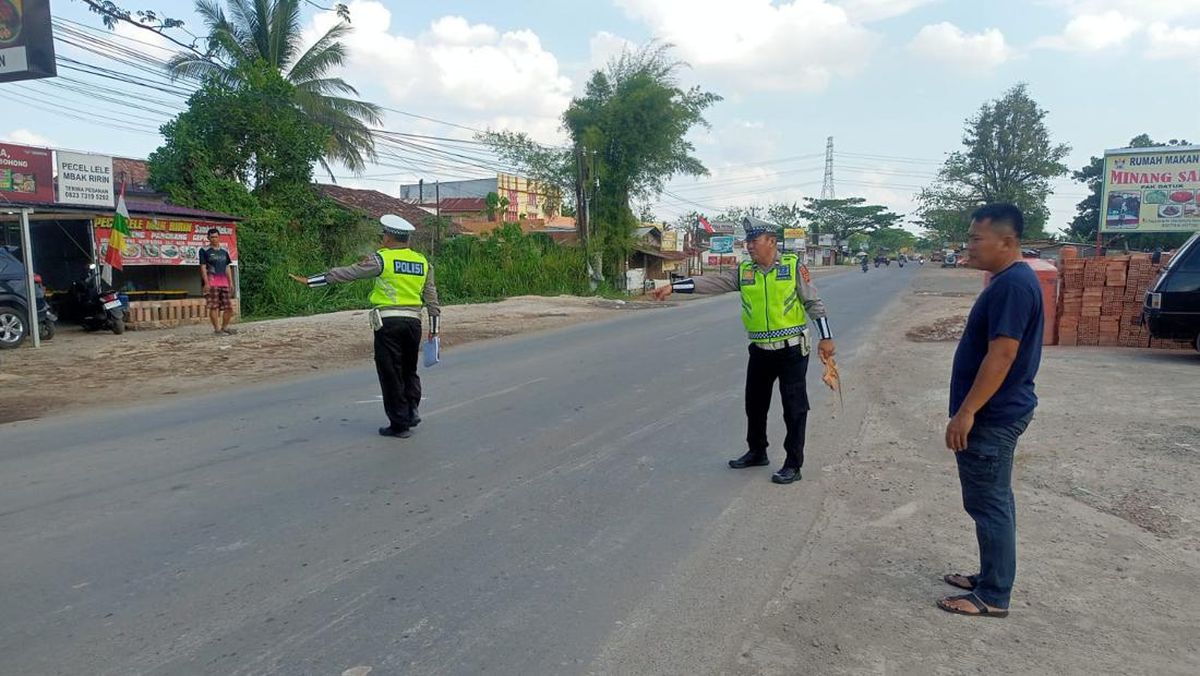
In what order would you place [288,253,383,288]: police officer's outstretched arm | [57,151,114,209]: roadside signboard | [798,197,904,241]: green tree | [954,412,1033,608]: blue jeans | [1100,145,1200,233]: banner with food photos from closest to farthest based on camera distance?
[954,412,1033,608]: blue jeans
[288,253,383,288]: police officer's outstretched arm
[57,151,114,209]: roadside signboard
[1100,145,1200,233]: banner with food photos
[798,197,904,241]: green tree

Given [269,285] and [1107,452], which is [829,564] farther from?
[269,285]

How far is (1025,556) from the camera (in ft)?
13.9

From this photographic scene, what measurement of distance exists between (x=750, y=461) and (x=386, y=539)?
2748mm

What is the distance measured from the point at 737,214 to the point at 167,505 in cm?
8787

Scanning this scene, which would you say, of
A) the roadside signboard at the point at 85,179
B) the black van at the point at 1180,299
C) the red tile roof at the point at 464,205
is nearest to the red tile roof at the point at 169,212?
the roadside signboard at the point at 85,179

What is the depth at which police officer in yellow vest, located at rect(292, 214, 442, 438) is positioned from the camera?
21.9 ft

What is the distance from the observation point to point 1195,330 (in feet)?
36.0

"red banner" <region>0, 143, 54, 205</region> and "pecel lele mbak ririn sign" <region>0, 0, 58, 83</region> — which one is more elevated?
"pecel lele mbak ririn sign" <region>0, 0, 58, 83</region>

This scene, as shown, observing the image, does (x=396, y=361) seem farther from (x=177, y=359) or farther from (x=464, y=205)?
(x=464, y=205)

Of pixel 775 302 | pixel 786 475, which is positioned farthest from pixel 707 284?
pixel 786 475

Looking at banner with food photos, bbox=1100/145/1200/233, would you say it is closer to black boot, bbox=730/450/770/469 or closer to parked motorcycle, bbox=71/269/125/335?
black boot, bbox=730/450/770/469

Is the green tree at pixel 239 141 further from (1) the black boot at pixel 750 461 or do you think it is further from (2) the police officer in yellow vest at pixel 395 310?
(1) the black boot at pixel 750 461

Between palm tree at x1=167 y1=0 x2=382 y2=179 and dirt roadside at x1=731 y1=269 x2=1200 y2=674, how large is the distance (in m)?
23.9


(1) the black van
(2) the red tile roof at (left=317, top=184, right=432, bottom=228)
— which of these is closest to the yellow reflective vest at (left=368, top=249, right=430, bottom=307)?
(1) the black van
